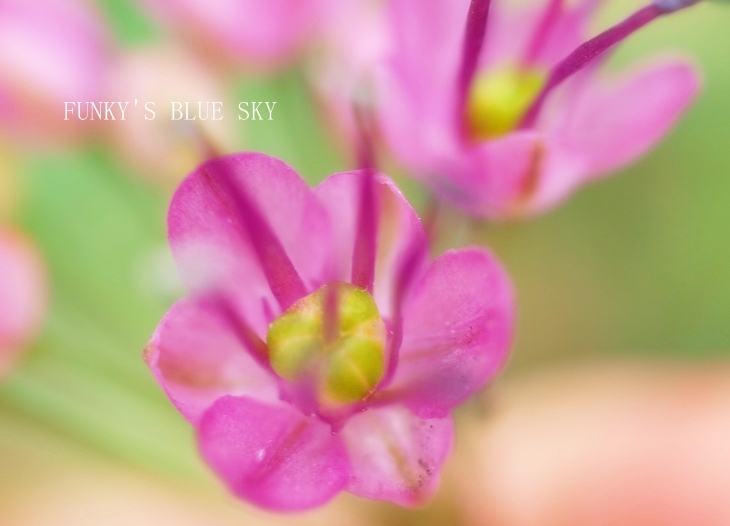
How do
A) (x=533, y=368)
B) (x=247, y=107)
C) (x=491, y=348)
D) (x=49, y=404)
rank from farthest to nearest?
(x=533, y=368)
(x=247, y=107)
(x=49, y=404)
(x=491, y=348)

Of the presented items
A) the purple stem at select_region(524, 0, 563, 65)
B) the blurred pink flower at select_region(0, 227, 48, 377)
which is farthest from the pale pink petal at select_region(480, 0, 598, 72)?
the blurred pink flower at select_region(0, 227, 48, 377)

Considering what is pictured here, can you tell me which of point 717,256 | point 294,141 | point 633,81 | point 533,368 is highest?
point 633,81

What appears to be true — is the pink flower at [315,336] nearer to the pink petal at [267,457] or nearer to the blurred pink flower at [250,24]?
the pink petal at [267,457]

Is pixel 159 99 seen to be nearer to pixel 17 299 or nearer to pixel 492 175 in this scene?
pixel 17 299

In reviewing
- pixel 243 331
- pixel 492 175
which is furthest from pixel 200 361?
pixel 492 175

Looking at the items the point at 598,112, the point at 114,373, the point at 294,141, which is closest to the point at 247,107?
the point at 294,141

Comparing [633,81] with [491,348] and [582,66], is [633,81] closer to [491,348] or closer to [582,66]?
[582,66]

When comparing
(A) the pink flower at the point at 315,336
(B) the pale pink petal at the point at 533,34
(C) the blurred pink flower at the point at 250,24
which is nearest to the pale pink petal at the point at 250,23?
(C) the blurred pink flower at the point at 250,24
